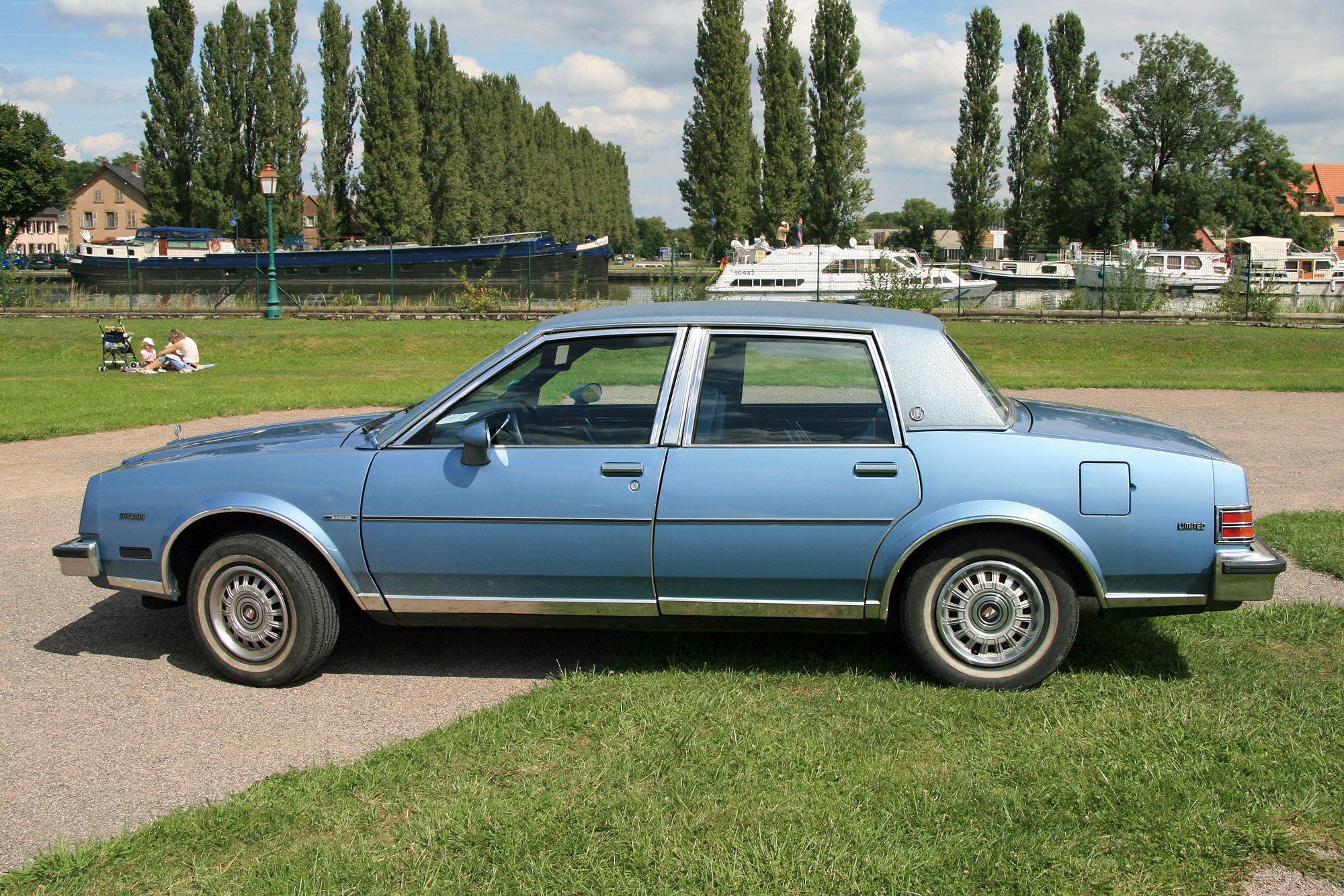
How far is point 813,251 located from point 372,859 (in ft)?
109

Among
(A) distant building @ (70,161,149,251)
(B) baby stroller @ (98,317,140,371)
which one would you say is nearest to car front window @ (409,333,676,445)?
(B) baby stroller @ (98,317,140,371)

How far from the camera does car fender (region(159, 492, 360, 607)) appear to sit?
4340 millimetres

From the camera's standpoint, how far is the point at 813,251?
3472 cm

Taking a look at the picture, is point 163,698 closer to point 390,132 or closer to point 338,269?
point 338,269

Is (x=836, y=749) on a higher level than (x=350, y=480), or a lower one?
lower

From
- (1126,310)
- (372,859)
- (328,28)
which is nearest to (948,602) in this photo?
(372,859)

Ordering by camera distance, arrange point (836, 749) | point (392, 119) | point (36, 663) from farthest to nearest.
Result: point (392, 119) < point (36, 663) < point (836, 749)

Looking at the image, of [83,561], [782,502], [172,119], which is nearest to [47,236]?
[172,119]

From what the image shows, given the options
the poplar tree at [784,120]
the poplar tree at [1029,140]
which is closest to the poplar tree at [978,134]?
the poplar tree at [1029,140]

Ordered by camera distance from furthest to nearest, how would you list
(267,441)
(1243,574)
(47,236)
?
(47,236), (267,441), (1243,574)

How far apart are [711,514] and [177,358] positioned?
16471 millimetres

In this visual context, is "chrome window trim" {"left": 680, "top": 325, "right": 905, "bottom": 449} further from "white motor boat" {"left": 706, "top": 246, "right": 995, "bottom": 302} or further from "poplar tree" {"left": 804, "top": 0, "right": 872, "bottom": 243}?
"poplar tree" {"left": 804, "top": 0, "right": 872, "bottom": 243}

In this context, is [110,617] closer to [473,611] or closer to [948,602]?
[473,611]

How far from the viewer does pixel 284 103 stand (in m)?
51.6
